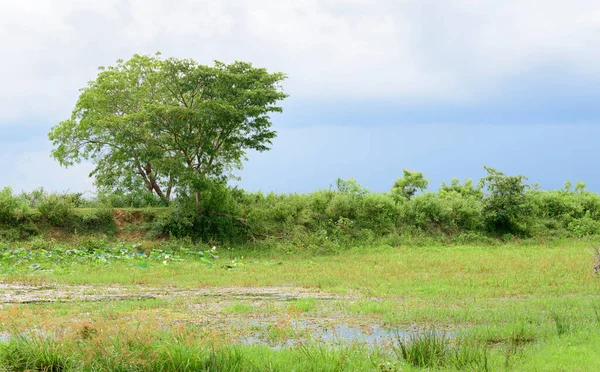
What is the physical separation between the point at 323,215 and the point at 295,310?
14.8 m

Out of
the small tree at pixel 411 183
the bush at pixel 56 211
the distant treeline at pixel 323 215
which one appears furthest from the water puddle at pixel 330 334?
the small tree at pixel 411 183

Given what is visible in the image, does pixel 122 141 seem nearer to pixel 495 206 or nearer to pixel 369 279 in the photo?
pixel 369 279

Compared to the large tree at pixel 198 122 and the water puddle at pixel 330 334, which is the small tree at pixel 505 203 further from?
the water puddle at pixel 330 334

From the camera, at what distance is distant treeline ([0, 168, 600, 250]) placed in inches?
903

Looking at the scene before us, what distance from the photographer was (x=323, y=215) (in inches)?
998

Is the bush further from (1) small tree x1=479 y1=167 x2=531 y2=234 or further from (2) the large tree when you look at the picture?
(1) small tree x1=479 y1=167 x2=531 y2=234

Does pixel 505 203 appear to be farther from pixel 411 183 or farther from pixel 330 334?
pixel 330 334

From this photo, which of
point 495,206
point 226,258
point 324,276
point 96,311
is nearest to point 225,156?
point 226,258

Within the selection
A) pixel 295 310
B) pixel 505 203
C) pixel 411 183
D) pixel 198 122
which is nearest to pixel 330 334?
pixel 295 310

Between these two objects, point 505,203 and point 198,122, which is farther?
point 505,203

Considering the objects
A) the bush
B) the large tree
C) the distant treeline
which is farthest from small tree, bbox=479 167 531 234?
the bush

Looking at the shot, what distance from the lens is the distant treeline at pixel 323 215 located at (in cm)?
2294

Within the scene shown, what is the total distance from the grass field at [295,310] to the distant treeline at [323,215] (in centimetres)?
196

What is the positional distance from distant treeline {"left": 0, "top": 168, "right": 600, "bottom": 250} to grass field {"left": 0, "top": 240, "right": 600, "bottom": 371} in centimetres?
196
